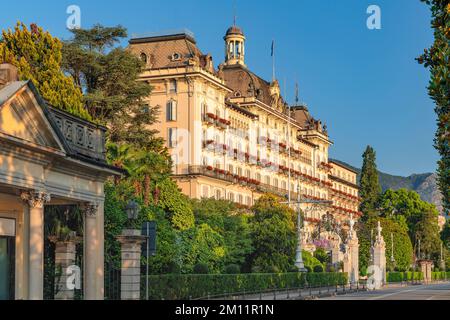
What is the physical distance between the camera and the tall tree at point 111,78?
68419 mm

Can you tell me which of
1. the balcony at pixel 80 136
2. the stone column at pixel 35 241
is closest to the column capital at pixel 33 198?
the stone column at pixel 35 241

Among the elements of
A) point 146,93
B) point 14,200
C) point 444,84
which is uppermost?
point 146,93

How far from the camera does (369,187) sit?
159875 millimetres

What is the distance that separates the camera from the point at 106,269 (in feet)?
114

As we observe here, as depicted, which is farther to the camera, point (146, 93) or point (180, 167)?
point (180, 167)

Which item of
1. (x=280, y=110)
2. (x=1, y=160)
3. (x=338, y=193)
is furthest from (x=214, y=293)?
(x=338, y=193)

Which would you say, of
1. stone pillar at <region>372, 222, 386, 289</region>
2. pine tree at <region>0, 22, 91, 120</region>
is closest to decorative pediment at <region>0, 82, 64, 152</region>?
pine tree at <region>0, 22, 91, 120</region>

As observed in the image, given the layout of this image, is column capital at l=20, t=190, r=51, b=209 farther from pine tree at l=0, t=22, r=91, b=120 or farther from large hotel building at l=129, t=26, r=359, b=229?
large hotel building at l=129, t=26, r=359, b=229

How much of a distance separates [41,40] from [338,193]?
10324 centimetres

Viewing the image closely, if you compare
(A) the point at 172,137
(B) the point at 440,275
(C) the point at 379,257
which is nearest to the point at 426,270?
(B) the point at 440,275

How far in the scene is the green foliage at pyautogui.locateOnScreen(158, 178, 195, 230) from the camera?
2552 inches

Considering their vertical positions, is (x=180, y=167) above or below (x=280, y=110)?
below

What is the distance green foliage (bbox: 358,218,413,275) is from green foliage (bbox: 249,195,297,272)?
42.0m

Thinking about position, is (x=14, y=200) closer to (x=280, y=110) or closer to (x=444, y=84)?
(x=444, y=84)
